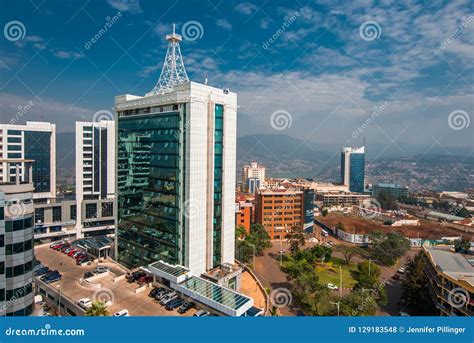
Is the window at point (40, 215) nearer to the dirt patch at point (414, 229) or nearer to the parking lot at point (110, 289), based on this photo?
the parking lot at point (110, 289)

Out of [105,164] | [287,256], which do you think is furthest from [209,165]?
[105,164]

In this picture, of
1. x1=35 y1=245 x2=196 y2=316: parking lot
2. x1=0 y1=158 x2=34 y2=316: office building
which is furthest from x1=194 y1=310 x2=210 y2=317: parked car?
x1=0 y1=158 x2=34 y2=316: office building

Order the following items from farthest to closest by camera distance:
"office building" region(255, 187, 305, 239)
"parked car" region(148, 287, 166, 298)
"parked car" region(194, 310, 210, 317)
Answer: "office building" region(255, 187, 305, 239) → "parked car" region(148, 287, 166, 298) → "parked car" region(194, 310, 210, 317)

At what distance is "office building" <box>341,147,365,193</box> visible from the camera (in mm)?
30188

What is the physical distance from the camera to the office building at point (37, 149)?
31.2 feet

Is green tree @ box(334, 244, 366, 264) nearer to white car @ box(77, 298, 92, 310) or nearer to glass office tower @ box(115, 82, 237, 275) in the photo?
glass office tower @ box(115, 82, 237, 275)

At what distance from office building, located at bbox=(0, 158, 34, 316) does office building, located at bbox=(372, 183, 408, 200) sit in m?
26.1

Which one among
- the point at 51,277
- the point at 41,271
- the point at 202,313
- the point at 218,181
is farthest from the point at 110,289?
the point at 218,181

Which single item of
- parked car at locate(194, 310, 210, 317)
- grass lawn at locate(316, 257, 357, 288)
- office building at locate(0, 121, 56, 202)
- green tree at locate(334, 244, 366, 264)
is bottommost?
grass lawn at locate(316, 257, 357, 288)

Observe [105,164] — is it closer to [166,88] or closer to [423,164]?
[166,88]

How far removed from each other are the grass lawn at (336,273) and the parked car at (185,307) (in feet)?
16.4

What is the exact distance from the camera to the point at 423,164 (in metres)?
13.9

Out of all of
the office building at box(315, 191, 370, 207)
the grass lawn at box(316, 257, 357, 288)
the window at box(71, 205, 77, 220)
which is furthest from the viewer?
the office building at box(315, 191, 370, 207)

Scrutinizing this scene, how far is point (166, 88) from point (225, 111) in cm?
125
